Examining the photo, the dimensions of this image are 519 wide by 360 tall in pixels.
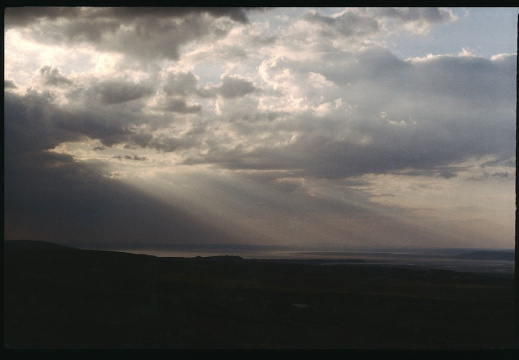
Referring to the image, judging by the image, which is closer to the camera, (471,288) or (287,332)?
(287,332)

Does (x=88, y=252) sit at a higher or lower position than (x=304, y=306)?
higher

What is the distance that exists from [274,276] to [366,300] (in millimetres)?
2545

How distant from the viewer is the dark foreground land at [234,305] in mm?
6992

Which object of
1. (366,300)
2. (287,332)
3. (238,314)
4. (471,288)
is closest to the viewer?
(287,332)

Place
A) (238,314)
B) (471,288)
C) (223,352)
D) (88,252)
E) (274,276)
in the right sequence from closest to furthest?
(223,352), (238,314), (471,288), (274,276), (88,252)

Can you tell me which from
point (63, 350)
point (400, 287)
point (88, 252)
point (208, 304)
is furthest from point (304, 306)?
point (88, 252)

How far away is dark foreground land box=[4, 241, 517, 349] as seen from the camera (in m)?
6.99

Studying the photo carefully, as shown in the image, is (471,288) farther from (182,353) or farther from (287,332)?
(182,353)

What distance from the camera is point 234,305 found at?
8.49m

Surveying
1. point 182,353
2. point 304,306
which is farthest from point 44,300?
Answer: point 304,306

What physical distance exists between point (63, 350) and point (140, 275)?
5134 millimetres

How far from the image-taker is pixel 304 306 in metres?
8.62

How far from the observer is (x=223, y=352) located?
498 cm

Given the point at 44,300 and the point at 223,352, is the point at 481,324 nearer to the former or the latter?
the point at 223,352
